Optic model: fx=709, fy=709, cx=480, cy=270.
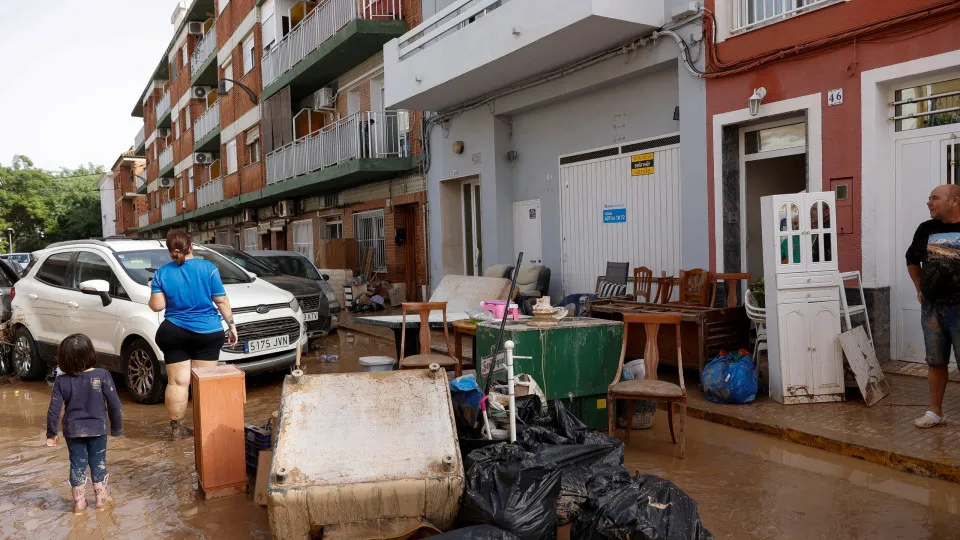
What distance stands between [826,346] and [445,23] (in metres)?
8.36

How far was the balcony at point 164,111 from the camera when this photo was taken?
38781mm

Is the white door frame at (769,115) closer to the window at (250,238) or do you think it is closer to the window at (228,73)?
the window at (228,73)

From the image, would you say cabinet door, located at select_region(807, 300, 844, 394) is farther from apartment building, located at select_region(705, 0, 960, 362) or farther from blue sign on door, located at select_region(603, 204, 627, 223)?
blue sign on door, located at select_region(603, 204, 627, 223)

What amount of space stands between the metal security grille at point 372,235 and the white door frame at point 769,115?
990 centimetres

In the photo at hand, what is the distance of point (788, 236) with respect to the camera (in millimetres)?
6195

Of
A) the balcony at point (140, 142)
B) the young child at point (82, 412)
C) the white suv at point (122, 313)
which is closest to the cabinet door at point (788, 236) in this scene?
the white suv at point (122, 313)

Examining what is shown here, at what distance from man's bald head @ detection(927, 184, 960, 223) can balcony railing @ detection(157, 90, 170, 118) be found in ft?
131

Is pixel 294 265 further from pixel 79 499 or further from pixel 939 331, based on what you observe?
pixel 939 331

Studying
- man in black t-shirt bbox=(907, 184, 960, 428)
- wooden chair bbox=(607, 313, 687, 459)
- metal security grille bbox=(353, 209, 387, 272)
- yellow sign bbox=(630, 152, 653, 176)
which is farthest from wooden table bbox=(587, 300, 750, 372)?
metal security grille bbox=(353, 209, 387, 272)

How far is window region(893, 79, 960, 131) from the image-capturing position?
21.9ft

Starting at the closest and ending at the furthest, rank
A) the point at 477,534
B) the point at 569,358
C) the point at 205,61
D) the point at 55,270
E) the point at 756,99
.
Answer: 1. the point at 477,534
2. the point at 569,358
3. the point at 756,99
4. the point at 55,270
5. the point at 205,61

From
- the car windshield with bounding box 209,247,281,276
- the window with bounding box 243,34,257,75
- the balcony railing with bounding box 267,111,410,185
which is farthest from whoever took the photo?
the window with bounding box 243,34,257,75

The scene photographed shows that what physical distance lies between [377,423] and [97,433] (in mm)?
2020

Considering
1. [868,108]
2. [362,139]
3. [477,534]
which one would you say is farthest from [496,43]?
[477,534]
